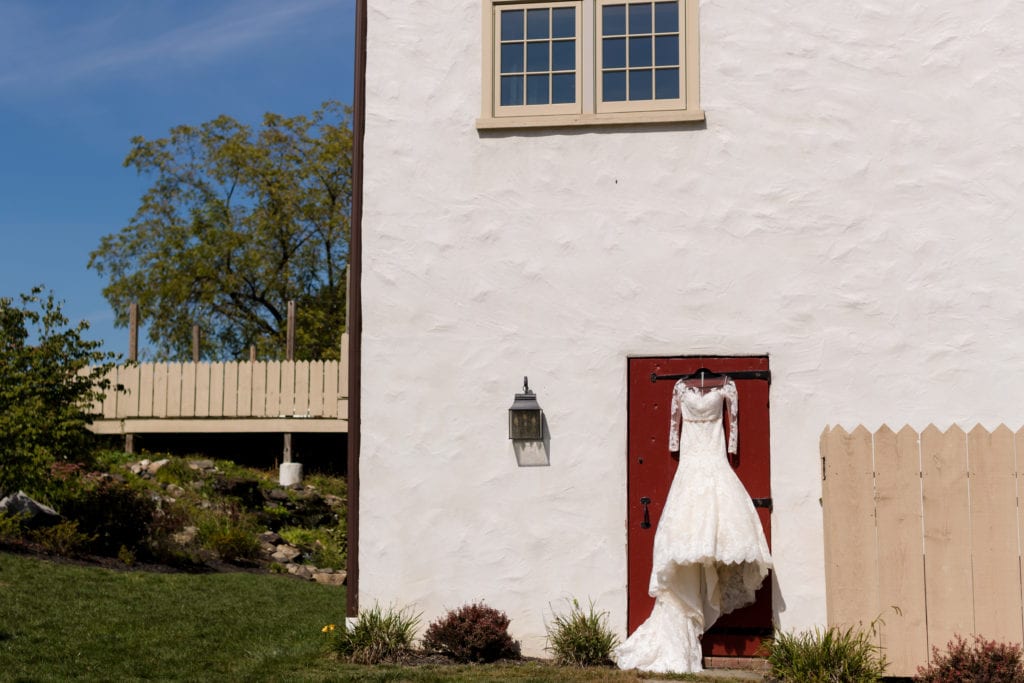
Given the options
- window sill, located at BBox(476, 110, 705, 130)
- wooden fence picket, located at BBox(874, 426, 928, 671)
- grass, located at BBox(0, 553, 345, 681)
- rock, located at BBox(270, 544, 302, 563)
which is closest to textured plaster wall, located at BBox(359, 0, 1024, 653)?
window sill, located at BBox(476, 110, 705, 130)

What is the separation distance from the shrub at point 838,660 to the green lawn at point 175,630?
75cm

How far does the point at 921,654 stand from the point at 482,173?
5.00 metres

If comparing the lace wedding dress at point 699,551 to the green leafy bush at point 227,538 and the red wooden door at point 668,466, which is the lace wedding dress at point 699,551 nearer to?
the red wooden door at point 668,466

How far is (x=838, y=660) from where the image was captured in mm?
7938

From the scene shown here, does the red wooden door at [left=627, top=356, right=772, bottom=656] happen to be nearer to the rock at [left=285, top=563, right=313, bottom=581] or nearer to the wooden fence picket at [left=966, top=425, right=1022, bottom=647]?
the wooden fence picket at [left=966, top=425, right=1022, bottom=647]

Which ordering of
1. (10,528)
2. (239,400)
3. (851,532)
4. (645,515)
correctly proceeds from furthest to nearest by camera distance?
(239,400)
(10,528)
(645,515)
(851,532)

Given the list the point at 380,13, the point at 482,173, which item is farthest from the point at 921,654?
the point at 380,13

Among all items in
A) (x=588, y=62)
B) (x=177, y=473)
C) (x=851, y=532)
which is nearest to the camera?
(x=851, y=532)

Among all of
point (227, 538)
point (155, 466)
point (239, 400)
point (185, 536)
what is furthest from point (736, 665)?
point (239, 400)

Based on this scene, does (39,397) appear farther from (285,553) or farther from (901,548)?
(901,548)

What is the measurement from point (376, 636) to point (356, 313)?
104 inches

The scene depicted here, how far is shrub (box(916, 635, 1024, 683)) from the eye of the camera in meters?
7.39

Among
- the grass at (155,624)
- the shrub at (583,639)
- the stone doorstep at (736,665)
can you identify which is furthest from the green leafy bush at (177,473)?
the stone doorstep at (736,665)

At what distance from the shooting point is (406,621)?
29.9ft
